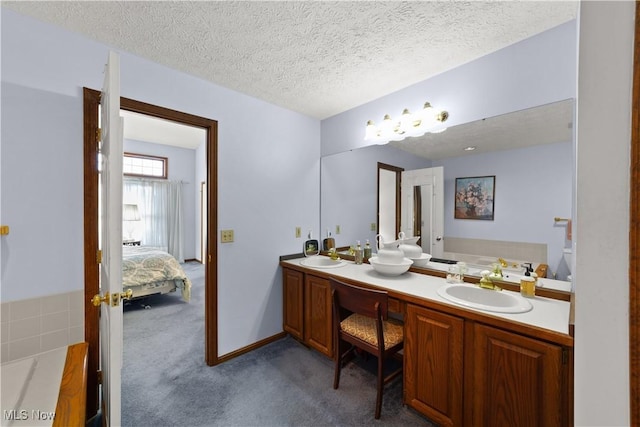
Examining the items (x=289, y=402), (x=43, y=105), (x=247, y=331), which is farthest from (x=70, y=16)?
(x=289, y=402)

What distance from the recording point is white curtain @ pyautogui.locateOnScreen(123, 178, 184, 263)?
5105mm

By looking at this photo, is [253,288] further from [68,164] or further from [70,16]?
[70,16]

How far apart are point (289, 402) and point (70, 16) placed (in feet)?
8.70

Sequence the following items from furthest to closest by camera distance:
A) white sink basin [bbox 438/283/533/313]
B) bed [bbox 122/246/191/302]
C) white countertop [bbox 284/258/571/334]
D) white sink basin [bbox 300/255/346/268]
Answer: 1. bed [bbox 122/246/191/302]
2. white sink basin [bbox 300/255/346/268]
3. white sink basin [bbox 438/283/533/313]
4. white countertop [bbox 284/258/571/334]

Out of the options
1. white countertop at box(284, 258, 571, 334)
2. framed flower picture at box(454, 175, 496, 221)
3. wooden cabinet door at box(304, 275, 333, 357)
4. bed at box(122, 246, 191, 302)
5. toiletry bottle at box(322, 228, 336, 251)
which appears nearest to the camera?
white countertop at box(284, 258, 571, 334)

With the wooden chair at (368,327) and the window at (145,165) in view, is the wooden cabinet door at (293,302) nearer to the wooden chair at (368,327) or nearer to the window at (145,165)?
the wooden chair at (368,327)

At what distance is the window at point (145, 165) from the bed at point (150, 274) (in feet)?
7.45

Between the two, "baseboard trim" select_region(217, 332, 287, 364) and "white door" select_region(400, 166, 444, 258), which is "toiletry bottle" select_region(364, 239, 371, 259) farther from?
"baseboard trim" select_region(217, 332, 287, 364)

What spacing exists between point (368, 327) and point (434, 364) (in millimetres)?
457

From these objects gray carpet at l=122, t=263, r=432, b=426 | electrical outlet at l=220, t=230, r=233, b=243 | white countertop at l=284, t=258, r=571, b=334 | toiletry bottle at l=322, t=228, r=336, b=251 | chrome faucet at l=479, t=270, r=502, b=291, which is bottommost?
gray carpet at l=122, t=263, r=432, b=426

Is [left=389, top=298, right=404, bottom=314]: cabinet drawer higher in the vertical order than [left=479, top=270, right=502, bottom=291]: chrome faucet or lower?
lower

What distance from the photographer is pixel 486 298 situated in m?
1.55

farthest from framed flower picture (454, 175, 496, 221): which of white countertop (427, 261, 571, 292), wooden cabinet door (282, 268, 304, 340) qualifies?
wooden cabinet door (282, 268, 304, 340)

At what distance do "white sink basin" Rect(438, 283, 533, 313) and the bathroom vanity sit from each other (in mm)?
30
